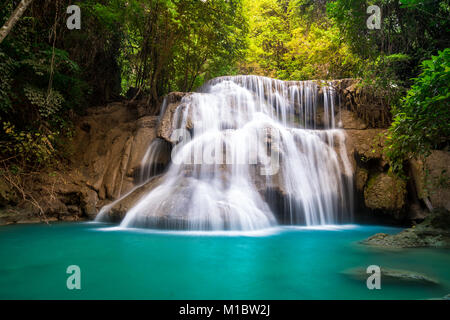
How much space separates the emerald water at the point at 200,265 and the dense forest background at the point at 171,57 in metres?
1.90

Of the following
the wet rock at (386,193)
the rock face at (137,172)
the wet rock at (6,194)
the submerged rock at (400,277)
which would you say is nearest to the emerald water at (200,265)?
the submerged rock at (400,277)

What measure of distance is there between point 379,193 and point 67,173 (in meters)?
9.34

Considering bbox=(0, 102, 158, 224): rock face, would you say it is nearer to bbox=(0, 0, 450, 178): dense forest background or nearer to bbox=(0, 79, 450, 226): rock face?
bbox=(0, 79, 450, 226): rock face

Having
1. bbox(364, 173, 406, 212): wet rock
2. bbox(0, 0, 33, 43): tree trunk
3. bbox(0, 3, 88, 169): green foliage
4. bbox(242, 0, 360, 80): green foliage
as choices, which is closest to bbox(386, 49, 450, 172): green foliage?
bbox(364, 173, 406, 212): wet rock

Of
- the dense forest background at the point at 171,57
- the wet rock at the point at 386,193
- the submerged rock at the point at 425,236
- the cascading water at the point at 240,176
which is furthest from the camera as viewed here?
the wet rock at the point at 386,193

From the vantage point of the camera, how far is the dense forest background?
4.54 m

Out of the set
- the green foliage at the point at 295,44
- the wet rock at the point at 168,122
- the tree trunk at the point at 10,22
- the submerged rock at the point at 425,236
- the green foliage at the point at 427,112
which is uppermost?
the green foliage at the point at 295,44

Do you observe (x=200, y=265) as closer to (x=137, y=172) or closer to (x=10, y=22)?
(x=10, y=22)

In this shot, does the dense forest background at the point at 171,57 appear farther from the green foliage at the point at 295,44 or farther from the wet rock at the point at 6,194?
the wet rock at the point at 6,194

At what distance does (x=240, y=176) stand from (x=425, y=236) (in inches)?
167

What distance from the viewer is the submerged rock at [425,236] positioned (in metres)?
4.85

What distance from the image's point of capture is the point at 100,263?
3697 mm

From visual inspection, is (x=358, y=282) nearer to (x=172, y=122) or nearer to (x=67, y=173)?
(x=172, y=122)

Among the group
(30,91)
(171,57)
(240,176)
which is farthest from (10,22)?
(171,57)
